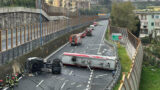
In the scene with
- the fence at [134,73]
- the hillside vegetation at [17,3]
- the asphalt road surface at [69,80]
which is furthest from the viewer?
the hillside vegetation at [17,3]

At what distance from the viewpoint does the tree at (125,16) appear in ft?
273

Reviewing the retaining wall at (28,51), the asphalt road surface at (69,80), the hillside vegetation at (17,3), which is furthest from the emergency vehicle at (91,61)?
the hillside vegetation at (17,3)

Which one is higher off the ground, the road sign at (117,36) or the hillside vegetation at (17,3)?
the hillside vegetation at (17,3)

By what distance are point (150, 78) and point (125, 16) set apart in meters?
51.2

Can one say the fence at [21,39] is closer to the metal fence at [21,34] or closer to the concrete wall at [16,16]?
the metal fence at [21,34]

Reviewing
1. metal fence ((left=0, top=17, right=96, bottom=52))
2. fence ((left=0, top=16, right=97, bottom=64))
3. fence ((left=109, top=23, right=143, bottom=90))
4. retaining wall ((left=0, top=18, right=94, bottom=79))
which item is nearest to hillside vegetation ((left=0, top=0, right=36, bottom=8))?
metal fence ((left=0, top=17, right=96, bottom=52))

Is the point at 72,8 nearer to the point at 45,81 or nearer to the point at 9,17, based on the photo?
the point at 9,17

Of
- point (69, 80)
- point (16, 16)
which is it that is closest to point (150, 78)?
point (69, 80)

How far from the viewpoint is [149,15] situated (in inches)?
3900

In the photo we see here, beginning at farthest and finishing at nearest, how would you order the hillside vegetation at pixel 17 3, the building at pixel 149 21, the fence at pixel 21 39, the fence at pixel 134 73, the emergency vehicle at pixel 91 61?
the building at pixel 149 21, the hillside vegetation at pixel 17 3, the emergency vehicle at pixel 91 61, the fence at pixel 21 39, the fence at pixel 134 73

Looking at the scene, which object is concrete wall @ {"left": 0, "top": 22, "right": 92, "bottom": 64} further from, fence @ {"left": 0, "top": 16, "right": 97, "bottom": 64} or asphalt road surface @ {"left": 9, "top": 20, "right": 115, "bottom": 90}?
asphalt road surface @ {"left": 9, "top": 20, "right": 115, "bottom": 90}

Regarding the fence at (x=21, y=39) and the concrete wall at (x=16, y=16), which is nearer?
the fence at (x=21, y=39)

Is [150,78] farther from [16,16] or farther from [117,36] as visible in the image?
[16,16]

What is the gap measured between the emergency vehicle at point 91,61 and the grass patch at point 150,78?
4963mm
